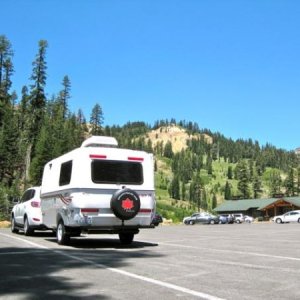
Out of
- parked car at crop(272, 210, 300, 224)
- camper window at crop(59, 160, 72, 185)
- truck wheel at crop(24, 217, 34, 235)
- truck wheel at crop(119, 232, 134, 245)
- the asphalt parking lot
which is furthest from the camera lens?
parked car at crop(272, 210, 300, 224)

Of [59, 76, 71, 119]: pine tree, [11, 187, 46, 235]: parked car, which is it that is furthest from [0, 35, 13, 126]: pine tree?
[11, 187, 46, 235]: parked car

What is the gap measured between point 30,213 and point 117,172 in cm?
660

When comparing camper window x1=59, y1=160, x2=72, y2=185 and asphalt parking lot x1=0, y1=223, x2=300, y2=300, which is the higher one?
camper window x1=59, y1=160, x2=72, y2=185

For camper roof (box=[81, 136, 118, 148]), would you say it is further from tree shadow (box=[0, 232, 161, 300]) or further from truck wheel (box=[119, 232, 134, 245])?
tree shadow (box=[0, 232, 161, 300])

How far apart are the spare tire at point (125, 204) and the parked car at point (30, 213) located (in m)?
5.95

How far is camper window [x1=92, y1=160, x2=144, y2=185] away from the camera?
51.5ft

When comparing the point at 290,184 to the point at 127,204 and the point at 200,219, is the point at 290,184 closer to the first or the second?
the point at 200,219

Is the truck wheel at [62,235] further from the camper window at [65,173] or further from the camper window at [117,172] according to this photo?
the camper window at [117,172]

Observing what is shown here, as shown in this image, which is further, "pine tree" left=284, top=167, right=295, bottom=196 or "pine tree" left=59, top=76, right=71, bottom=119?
"pine tree" left=284, top=167, right=295, bottom=196

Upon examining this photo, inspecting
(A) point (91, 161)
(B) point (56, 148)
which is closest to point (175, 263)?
(A) point (91, 161)

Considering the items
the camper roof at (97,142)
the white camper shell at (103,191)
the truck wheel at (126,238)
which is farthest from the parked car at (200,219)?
the white camper shell at (103,191)

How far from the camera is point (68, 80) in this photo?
4451 inches

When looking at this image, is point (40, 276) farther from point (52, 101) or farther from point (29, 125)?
point (52, 101)

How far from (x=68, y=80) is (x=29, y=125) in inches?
1064
